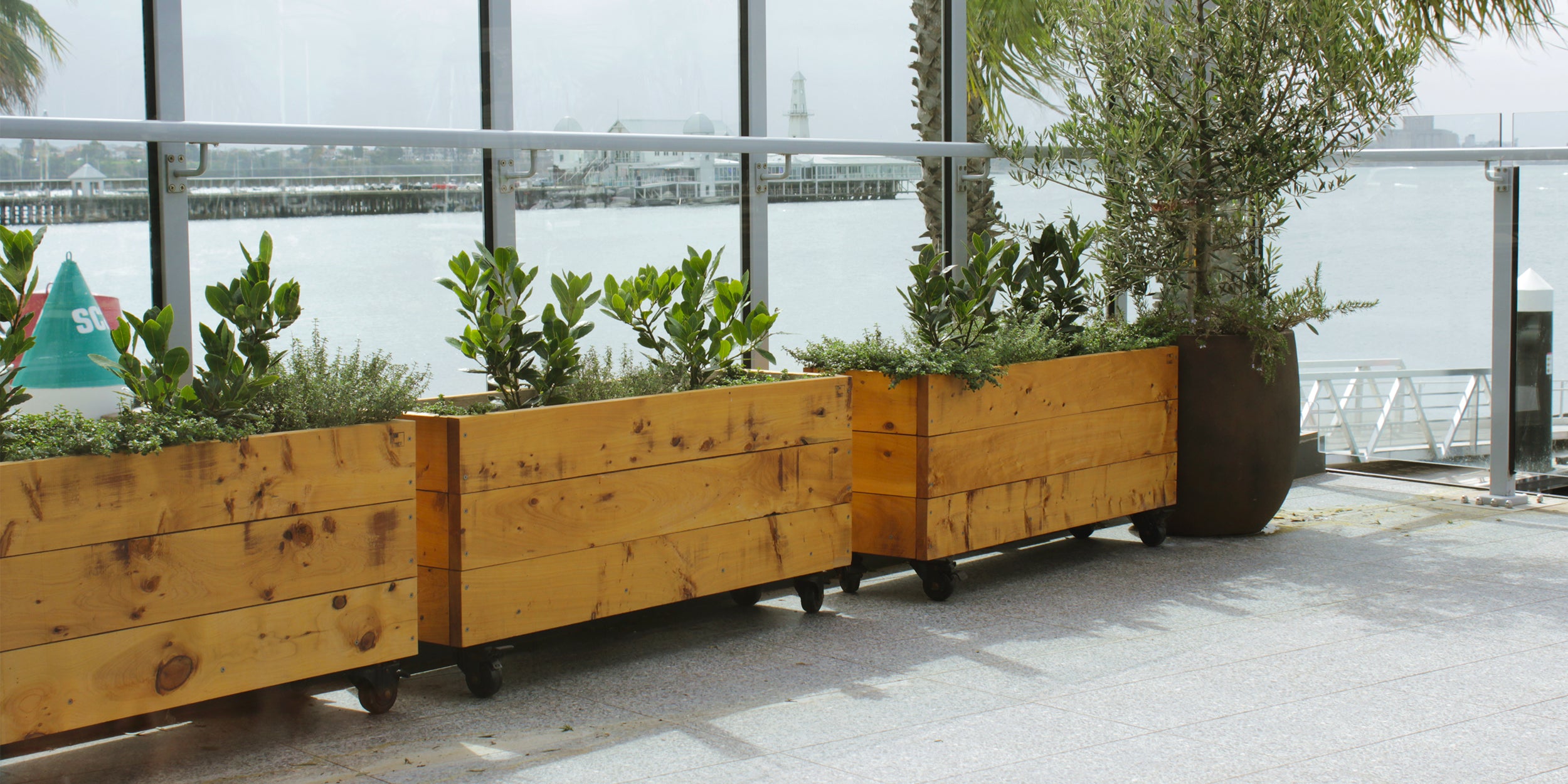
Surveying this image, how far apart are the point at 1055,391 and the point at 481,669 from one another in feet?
8.74

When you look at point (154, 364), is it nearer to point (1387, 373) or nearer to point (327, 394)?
point (327, 394)

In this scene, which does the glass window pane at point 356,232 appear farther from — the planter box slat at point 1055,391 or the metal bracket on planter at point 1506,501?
the metal bracket on planter at point 1506,501

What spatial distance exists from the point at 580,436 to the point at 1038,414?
215 cm

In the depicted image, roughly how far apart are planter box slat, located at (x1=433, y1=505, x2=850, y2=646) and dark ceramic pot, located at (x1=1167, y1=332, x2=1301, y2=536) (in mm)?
2086

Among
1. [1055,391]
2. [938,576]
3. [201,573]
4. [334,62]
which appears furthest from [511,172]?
[1055,391]

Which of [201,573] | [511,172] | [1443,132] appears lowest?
[201,573]

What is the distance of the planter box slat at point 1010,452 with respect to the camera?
518cm

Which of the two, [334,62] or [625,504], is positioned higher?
[334,62]

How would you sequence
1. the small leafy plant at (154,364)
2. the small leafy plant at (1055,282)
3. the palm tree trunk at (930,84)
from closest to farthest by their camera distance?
the small leafy plant at (154,364) < the small leafy plant at (1055,282) < the palm tree trunk at (930,84)

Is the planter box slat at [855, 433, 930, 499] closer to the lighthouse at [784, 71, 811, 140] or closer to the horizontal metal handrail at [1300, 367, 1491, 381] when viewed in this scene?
the lighthouse at [784, 71, 811, 140]

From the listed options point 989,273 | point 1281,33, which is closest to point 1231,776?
point 989,273

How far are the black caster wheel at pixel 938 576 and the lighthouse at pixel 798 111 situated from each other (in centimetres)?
189

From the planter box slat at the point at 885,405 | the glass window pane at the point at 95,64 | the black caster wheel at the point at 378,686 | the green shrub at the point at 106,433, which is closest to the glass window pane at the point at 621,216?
the planter box slat at the point at 885,405

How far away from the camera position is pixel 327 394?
3.75 metres
